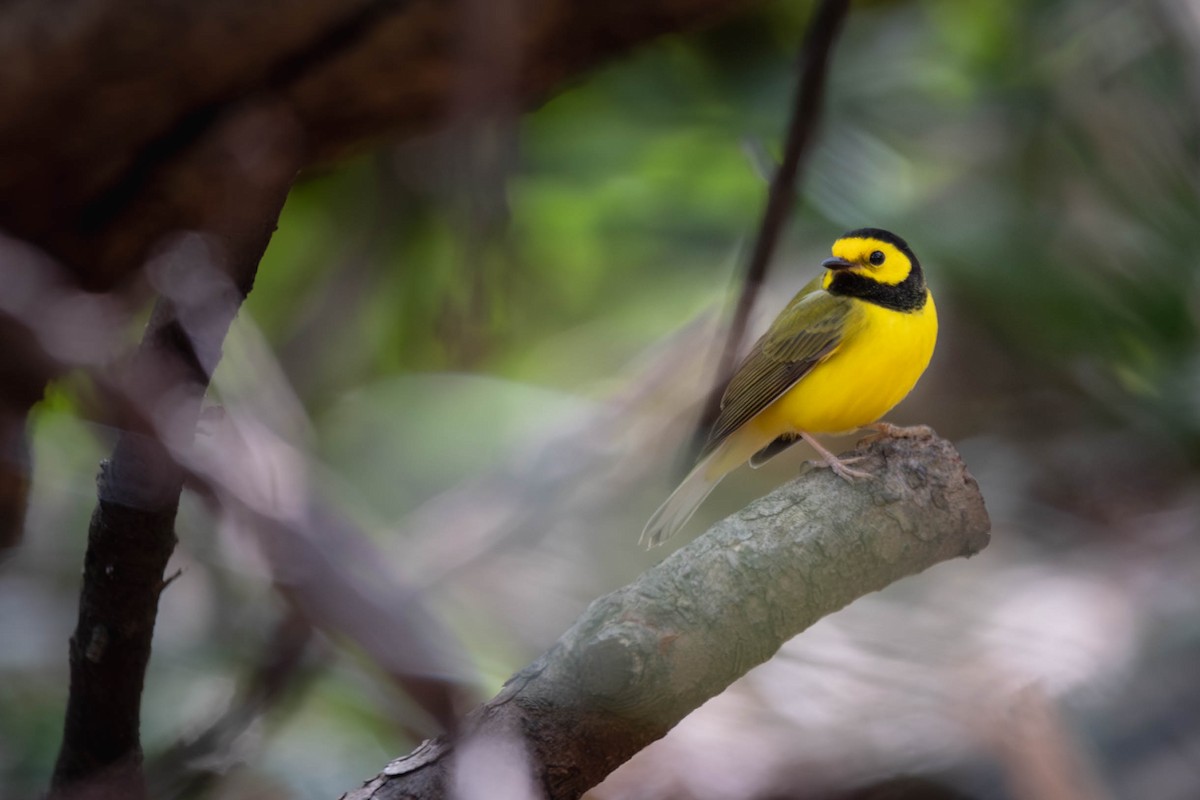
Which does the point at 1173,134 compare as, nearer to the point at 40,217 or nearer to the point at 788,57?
the point at 788,57

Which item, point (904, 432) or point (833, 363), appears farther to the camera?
point (833, 363)

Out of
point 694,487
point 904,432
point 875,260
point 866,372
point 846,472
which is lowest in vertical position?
point 846,472

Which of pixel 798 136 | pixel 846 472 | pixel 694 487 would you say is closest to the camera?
pixel 846 472

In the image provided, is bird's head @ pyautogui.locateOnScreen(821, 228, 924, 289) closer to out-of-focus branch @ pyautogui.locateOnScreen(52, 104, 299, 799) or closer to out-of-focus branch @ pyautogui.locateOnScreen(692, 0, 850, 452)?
out-of-focus branch @ pyautogui.locateOnScreen(692, 0, 850, 452)

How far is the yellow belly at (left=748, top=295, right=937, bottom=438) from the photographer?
2748mm

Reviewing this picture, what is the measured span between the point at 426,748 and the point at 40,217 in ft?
5.69

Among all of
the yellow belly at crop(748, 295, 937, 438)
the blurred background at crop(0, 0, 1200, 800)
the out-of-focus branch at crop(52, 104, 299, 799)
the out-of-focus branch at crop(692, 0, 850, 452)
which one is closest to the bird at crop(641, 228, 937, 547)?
the yellow belly at crop(748, 295, 937, 438)

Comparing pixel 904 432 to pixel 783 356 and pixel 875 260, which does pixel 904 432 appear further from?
pixel 875 260

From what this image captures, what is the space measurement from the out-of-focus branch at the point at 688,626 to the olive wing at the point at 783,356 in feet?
3.10

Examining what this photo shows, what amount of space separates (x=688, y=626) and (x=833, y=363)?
55.0 inches

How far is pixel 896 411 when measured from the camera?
4891mm

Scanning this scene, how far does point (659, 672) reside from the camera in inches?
57.5

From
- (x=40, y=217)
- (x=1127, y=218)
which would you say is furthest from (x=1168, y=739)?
(x=40, y=217)

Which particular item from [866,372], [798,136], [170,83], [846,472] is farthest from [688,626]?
[170,83]
